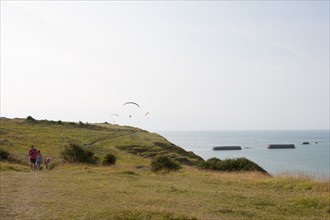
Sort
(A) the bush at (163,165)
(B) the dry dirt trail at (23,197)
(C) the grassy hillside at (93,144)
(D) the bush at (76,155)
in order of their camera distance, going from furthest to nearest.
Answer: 1. (C) the grassy hillside at (93,144)
2. (D) the bush at (76,155)
3. (A) the bush at (163,165)
4. (B) the dry dirt trail at (23,197)

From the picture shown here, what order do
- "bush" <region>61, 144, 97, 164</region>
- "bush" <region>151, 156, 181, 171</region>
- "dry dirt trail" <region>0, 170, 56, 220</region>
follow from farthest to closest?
"bush" <region>61, 144, 97, 164</region> → "bush" <region>151, 156, 181, 171</region> → "dry dirt trail" <region>0, 170, 56, 220</region>

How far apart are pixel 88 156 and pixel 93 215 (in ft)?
98.1

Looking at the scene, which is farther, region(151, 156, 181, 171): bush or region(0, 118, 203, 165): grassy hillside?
region(0, 118, 203, 165): grassy hillside

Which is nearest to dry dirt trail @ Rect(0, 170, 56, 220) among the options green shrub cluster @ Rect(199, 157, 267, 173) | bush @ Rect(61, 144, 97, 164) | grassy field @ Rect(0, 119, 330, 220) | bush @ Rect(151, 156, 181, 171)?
grassy field @ Rect(0, 119, 330, 220)

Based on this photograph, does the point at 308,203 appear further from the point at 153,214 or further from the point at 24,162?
the point at 24,162

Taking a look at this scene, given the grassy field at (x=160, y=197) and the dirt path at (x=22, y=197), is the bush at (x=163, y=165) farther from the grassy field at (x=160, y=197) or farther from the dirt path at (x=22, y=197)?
→ the dirt path at (x=22, y=197)

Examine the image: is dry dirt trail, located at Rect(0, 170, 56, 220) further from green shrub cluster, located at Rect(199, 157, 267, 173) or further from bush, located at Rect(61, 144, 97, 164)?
green shrub cluster, located at Rect(199, 157, 267, 173)

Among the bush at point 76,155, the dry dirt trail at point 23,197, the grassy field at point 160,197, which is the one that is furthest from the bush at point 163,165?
the dry dirt trail at point 23,197

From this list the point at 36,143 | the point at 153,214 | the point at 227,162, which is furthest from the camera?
the point at 36,143

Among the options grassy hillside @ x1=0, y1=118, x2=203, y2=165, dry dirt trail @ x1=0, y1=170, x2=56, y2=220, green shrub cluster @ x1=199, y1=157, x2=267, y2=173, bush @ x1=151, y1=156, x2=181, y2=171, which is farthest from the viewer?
grassy hillside @ x1=0, y1=118, x2=203, y2=165

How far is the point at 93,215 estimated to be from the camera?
13500 mm

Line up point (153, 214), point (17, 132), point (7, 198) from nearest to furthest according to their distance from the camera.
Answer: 1. point (153, 214)
2. point (7, 198)
3. point (17, 132)

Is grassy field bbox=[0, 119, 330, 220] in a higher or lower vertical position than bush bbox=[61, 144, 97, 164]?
lower

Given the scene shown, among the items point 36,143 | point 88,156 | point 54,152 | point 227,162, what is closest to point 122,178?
point 227,162
